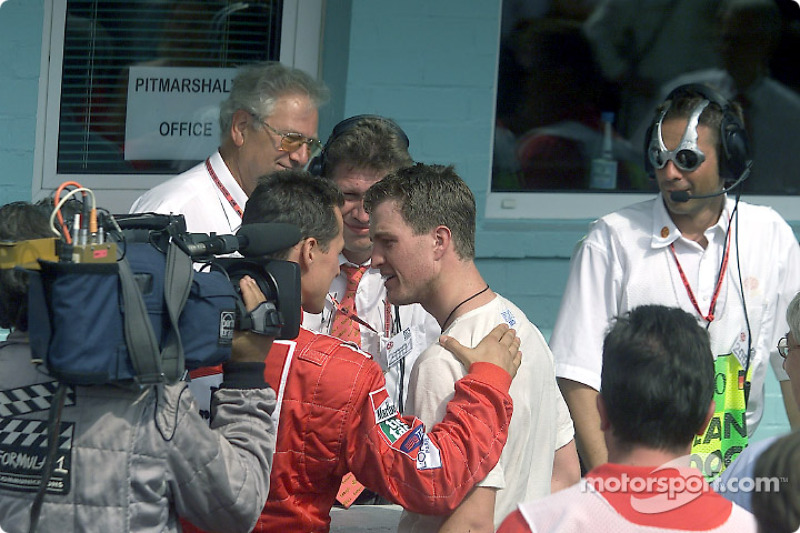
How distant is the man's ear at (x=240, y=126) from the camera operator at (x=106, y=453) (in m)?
1.62

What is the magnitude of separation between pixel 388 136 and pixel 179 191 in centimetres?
73

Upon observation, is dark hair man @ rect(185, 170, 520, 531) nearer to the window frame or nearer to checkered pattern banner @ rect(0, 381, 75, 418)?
checkered pattern banner @ rect(0, 381, 75, 418)

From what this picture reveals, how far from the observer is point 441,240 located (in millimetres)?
2641

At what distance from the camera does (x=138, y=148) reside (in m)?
4.72

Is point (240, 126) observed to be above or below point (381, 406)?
above

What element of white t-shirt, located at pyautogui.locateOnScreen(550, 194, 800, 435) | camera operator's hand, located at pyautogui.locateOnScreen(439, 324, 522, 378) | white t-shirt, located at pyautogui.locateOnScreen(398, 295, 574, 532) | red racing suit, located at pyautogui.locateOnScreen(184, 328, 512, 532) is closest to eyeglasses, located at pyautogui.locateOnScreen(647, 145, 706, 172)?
white t-shirt, located at pyautogui.locateOnScreen(550, 194, 800, 435)

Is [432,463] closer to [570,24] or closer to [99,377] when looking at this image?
[99,377]

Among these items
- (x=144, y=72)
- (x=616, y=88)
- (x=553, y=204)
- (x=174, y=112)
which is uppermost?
(x=616, y=88)

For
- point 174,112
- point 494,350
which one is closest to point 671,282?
point 494,350

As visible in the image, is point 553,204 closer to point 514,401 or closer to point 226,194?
point 226,194

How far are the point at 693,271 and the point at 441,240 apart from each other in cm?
117

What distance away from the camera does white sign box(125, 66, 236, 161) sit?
185 inches

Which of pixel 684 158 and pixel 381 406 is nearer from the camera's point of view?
pixel 381 406

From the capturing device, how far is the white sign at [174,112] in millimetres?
4707
